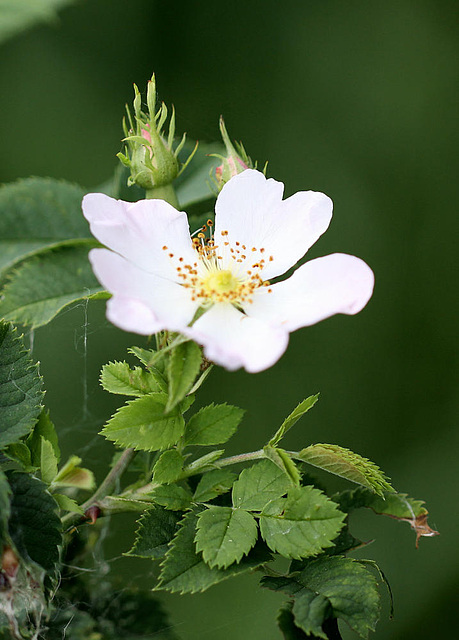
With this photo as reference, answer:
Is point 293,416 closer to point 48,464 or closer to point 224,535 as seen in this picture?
point 224,535

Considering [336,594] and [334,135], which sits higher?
[334,135]

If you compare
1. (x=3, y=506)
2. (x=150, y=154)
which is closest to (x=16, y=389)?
(x=3, y=506)

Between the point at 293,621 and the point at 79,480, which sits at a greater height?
the point at 79,480

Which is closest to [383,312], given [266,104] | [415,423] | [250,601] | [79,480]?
[415,423]

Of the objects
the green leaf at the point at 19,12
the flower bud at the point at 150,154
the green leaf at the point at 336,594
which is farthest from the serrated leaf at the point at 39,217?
the green leaf at the point at 336,594

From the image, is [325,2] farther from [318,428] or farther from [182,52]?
[318,428]

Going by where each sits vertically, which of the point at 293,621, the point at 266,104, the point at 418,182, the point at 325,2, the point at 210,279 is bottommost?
the point at 293,621

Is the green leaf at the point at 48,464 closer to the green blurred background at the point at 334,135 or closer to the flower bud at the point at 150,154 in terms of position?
the flower bud at the point at 150,154
